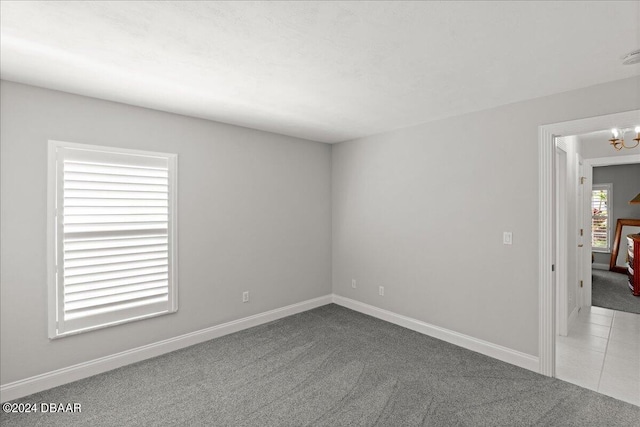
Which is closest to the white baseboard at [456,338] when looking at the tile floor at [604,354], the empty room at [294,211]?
the empty room at [294,211]

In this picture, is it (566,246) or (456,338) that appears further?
(566,246)

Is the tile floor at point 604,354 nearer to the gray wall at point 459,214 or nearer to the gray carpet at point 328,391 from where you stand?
the gray carpet at point 328,391

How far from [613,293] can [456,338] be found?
3907 mm

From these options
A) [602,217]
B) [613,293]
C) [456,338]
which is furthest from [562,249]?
[602,217]

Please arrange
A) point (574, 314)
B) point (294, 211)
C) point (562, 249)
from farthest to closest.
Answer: point (294, 211) < point (574, 314) < point (562, 249)

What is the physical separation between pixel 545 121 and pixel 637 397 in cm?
235

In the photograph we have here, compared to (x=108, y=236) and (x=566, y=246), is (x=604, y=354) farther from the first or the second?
(x=108, y=236)

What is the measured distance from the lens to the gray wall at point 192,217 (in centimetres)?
246

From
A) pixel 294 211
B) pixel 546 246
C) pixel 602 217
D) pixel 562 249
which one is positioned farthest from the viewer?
pixel 602 217

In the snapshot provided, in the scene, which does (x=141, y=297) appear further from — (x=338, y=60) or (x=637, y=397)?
(x=637, y=397)

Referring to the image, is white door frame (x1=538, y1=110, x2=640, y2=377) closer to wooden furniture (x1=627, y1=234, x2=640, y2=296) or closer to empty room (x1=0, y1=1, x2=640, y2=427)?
empty room (x1=0, y1=1, x2=640, y2=427)

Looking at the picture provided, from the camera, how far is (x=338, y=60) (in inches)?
83.6

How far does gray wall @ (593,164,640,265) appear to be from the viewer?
6.88 metres

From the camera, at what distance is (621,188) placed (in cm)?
705
